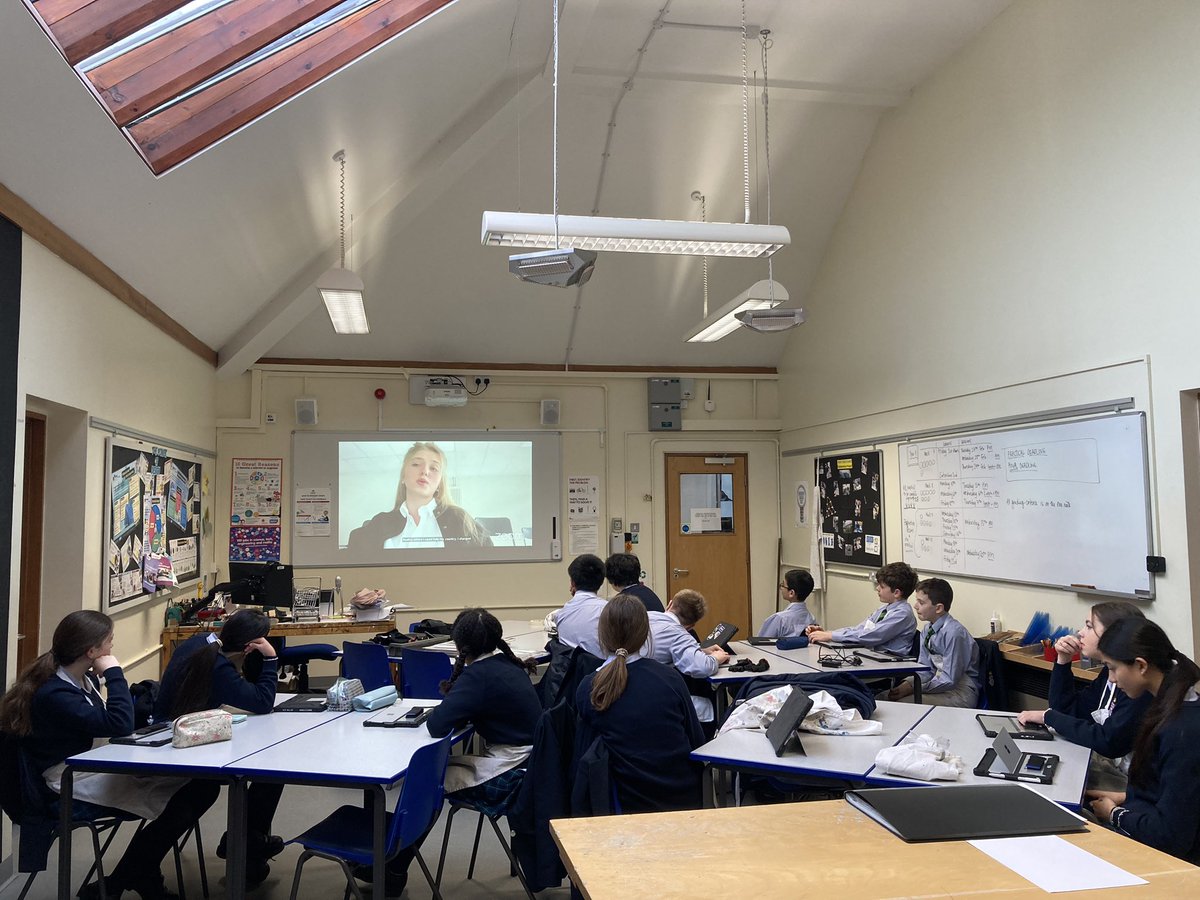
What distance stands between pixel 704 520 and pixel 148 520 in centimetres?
478

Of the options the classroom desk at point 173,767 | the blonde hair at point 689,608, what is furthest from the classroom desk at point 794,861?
the blonde hair at point 689,608

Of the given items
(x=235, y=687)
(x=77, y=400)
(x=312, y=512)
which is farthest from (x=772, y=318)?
(x=312, y=512)

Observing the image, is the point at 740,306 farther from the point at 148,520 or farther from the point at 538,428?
the point at 148,520

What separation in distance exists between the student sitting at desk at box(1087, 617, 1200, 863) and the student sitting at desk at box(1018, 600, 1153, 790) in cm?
13

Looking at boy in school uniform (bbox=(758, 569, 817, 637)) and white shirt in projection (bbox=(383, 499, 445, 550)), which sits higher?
white shirt in projection (bbox=(383, 499, 445, 550))

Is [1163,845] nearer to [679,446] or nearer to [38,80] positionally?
[38,80]

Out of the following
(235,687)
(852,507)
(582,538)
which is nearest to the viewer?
(235,687)

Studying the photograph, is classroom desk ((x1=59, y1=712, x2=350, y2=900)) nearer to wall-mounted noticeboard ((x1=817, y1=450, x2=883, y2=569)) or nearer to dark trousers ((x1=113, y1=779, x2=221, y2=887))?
dark trousers ((x1=113, y1=779, x2=221, y2=887))

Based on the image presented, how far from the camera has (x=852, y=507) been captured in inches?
265

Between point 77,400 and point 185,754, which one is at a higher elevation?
point 77,400

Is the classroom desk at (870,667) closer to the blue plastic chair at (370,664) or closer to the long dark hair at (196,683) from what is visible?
the blue plastic chair at (370,664)

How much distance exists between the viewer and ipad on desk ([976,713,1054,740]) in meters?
3.02

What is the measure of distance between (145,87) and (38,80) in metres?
0.55

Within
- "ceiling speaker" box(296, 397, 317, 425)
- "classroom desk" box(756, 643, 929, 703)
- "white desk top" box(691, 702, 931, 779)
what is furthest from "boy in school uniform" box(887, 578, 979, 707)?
"ceiling speaker" box(296, 397, 317, 425)
